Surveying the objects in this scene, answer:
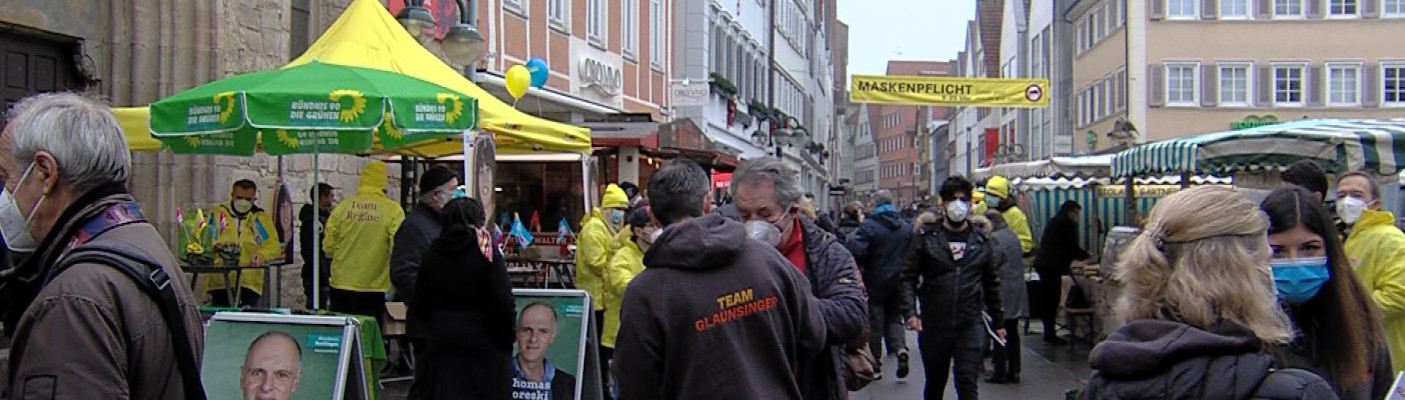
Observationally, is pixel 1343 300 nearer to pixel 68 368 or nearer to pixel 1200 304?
pixel 1200 304

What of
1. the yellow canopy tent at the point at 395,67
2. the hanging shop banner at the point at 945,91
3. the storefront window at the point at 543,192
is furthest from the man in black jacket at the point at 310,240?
the hanging shop banner at the point at 945,91

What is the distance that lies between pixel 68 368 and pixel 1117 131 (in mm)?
28366

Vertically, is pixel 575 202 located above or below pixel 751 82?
below

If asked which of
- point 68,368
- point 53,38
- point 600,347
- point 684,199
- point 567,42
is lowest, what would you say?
point 600,347

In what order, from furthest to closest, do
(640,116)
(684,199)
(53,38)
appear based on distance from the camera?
(640,116), (53,38), (684,199)

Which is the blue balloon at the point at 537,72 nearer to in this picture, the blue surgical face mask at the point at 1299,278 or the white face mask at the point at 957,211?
the white face mask at the point at 957,211

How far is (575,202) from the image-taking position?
18.5m

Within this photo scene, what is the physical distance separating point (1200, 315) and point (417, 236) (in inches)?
218

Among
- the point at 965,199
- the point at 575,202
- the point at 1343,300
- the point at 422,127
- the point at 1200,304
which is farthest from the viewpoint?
the point at 575,202

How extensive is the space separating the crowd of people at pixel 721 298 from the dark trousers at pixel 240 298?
463 centimetres

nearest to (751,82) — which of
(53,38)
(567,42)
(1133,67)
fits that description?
(1133,67)

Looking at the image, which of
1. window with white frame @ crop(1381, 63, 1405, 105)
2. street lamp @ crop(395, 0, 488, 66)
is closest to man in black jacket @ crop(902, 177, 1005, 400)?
street lamp @ crop(395, 0, 488, 66)

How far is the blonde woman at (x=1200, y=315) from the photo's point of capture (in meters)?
2.37

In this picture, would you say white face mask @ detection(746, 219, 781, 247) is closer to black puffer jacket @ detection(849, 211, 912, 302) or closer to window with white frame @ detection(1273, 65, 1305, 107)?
black puffer jacket @ detection(849, 211, 912, 302)
